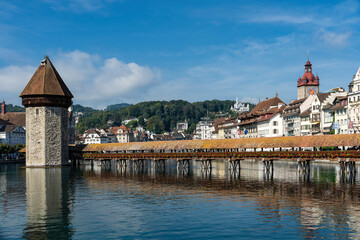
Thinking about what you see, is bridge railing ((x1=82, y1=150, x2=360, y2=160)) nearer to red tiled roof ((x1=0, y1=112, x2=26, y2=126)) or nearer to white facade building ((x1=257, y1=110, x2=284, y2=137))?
white facade building ((x1=257, y1=110, x2=284, y2=137))

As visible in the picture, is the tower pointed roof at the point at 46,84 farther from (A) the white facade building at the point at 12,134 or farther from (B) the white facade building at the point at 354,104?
(B) the white facade building at the point at 354,104

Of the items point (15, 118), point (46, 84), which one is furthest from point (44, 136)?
point (15, 118)

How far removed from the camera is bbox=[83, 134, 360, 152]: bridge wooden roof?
157 ft

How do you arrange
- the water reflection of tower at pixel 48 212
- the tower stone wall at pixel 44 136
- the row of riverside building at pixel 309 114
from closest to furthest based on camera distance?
1. the water reflection of tower at pixel 48 212
2. the tower stone wall at pixel 44 136
3. the row of riverside building at pixel 309 114

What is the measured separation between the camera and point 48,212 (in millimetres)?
26469

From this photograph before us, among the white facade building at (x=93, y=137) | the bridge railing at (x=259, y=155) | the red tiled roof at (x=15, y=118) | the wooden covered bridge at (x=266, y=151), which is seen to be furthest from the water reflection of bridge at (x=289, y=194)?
the white facade building at (x=93, y=137)

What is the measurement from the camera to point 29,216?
2514 cm

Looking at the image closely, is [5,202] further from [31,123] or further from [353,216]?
[31,123]

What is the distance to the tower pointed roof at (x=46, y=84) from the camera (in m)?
69.4

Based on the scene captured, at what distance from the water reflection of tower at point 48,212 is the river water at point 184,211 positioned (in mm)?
47

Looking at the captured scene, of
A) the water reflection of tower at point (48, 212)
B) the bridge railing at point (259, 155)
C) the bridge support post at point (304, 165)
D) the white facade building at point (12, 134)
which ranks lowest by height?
the water reflection of tower at point (48, 212)

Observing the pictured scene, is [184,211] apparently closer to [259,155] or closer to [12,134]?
[259,155]

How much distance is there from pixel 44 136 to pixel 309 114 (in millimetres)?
48594

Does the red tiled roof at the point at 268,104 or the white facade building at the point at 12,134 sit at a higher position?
the red tiled roof at the point at 268,104
